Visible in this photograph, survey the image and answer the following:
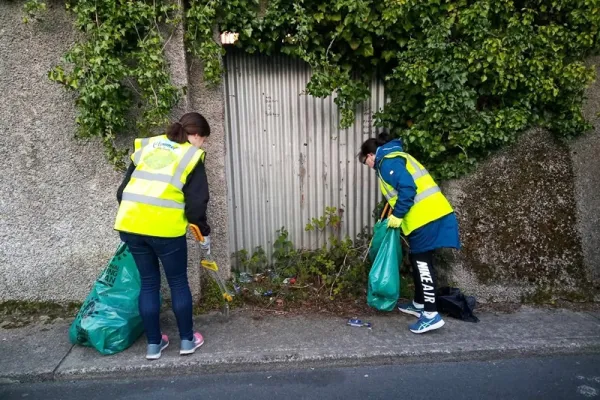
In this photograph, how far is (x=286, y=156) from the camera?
4.41 m

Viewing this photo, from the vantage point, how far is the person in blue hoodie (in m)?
3.38

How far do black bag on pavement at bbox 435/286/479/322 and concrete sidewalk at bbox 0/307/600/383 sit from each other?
8cm

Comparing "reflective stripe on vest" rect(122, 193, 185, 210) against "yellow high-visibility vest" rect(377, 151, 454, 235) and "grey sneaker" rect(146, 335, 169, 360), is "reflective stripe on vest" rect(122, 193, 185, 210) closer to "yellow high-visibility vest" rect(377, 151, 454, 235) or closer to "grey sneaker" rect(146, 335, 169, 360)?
"grey sneaker" rect(146, 335, 169, 360)

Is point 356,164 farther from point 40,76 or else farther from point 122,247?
point 40,76

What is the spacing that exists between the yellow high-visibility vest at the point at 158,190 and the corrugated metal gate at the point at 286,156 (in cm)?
138

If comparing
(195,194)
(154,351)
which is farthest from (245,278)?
(195,194)

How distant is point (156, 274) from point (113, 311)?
1.49 ft

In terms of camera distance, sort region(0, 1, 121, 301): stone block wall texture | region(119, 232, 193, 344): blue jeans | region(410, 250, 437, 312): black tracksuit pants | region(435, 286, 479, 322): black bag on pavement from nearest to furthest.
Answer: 1. region(119, 232, 193, 344): blue jeans
2. region(410, 250, 437, 312): black tracksuit pants
3. region(0, 1, 121, 301): stone block wall texture
4. region(435, 286, 479, 322): black bag on pavement

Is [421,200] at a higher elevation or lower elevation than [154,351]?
higher

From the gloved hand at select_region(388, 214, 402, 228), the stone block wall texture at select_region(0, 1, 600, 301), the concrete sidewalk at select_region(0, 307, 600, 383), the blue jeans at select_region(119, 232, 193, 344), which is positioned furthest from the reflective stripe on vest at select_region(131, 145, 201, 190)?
the gloved hand at select_region(388, 214, 402, 228)

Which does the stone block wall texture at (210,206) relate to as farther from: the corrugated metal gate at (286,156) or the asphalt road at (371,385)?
the asphalt road at (371,385)

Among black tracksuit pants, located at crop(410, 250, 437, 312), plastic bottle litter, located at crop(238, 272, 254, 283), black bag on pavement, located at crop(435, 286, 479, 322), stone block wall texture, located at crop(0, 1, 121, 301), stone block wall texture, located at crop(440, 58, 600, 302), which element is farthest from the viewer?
plastic bottle litter, located at crop(238, 272, 254, 283)

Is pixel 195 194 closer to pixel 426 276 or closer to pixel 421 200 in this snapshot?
pixel 421 200

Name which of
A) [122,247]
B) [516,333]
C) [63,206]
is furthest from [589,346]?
[63,206]
